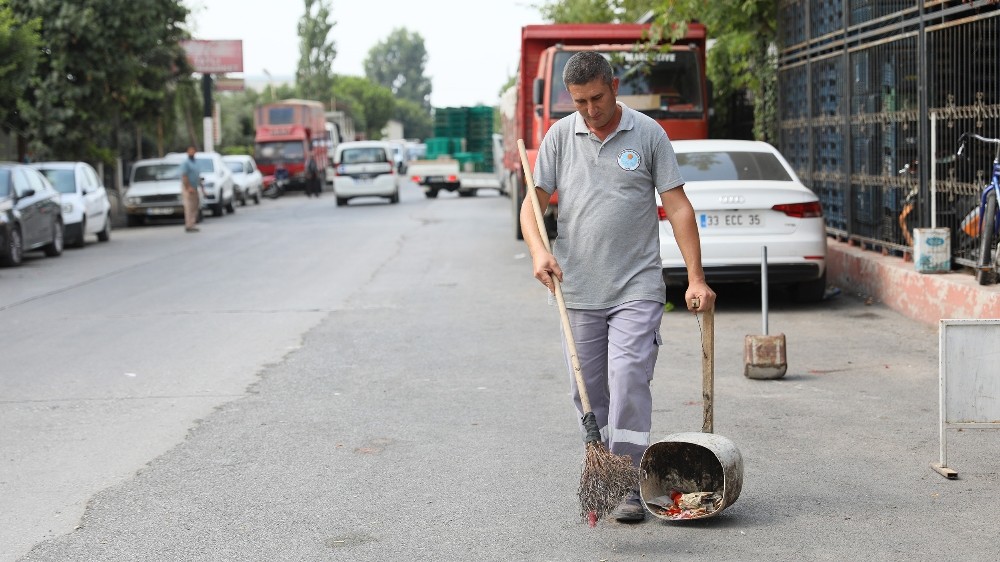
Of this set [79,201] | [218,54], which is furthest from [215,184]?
[218,54]

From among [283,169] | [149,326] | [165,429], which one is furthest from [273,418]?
[283,169]

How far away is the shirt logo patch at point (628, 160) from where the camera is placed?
5.18m

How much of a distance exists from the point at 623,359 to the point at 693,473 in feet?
1.90

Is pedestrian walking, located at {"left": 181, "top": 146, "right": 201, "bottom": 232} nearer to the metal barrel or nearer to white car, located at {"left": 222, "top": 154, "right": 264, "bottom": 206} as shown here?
white car, located at {"left": 222, "top": 154, "right": 264, "bottom": 206}

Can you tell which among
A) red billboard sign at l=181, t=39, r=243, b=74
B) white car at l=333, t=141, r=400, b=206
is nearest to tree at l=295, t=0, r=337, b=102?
red billboard sign at l=181, t=39, r=243, b=74

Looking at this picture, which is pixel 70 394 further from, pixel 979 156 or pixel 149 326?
pixel 979 156

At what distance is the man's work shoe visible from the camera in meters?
5.21

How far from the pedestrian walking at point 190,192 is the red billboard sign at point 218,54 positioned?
2796 cm

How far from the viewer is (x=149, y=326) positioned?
1183 centimetres

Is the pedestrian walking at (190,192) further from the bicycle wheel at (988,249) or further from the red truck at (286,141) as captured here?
the red truck at (286,141)

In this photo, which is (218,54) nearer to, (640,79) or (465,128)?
(465,128)

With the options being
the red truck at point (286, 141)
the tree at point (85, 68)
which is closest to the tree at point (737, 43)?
the tree at point (85, 68)

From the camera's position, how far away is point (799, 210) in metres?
11.6

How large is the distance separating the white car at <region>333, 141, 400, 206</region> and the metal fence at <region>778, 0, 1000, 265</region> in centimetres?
2286
